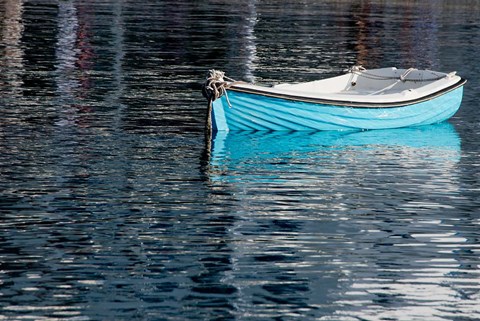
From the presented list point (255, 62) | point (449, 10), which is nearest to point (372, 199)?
point (255, 62)

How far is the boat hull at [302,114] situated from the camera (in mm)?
25625

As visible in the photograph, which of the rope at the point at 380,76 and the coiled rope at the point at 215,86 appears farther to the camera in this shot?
the rope at the point at 380,76

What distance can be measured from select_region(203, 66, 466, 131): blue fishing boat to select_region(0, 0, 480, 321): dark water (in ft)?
1.18

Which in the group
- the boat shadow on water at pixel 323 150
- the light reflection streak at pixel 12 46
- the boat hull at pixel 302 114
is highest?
the boat hull at pixel 302 114

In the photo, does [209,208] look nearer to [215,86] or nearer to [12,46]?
[215,86]

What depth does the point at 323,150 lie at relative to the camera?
973 inches

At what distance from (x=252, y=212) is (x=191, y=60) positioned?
22.9 m

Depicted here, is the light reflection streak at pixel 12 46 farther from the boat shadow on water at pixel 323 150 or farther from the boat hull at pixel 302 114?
the boat shadow on water at pixel 323 150

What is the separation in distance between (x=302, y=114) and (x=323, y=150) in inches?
74.0

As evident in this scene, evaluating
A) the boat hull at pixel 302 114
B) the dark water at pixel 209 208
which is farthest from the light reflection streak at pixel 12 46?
the boat hull at pixel 302 114

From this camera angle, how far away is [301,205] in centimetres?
1911

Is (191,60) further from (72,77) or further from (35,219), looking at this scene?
(35,219)

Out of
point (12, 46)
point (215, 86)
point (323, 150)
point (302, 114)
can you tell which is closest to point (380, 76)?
point (302, 114)

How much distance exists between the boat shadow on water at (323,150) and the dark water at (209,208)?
0.21 feet
